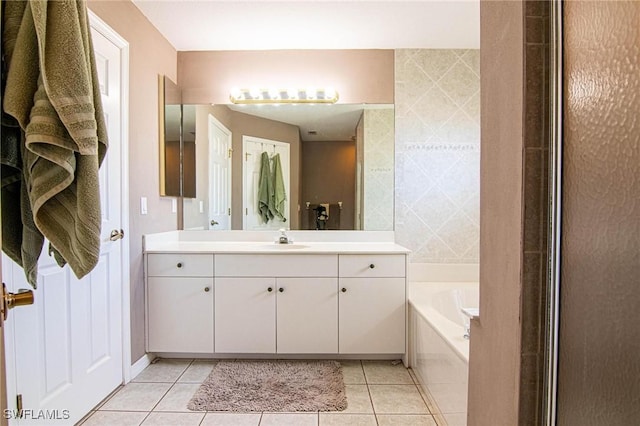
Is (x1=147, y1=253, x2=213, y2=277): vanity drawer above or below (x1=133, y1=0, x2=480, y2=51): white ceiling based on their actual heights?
below

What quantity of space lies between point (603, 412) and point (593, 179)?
0.34 metres

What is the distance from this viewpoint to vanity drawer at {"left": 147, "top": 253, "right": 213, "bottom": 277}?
91.7 inches

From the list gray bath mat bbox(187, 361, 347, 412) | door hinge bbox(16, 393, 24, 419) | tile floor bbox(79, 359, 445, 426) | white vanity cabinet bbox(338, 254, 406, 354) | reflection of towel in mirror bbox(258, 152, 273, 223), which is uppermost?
reflection of towel in mirror bbox(258, 152, 273, 223)

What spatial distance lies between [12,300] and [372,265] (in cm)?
192

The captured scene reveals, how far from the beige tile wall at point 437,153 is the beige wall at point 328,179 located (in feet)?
1.25

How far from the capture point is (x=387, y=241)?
2.80 metres

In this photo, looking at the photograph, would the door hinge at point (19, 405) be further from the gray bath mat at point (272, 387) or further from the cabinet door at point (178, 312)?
the cabinet door at point (178, 312)

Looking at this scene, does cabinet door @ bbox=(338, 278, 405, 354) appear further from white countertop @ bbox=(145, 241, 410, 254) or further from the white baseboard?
the white baseboard

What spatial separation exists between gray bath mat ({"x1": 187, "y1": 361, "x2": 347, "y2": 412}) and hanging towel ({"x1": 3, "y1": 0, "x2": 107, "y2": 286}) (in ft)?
4.67

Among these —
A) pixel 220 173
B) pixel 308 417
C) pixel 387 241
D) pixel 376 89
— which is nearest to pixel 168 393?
pixel 308 417

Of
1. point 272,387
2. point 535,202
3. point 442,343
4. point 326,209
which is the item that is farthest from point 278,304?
point 535,202

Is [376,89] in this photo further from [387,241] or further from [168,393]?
[168,393]

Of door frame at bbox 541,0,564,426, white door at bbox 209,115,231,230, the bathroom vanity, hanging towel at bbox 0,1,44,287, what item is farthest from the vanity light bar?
door frame at bbox 541,0,564,426

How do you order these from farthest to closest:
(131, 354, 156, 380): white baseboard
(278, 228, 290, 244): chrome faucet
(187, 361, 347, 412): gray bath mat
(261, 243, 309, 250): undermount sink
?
(278, 228, 290, 244): chrome faucet → (261, 243, 309, 250): undermount sink → (131, 354, 156, 380): white baseboard → (187, 361, 347, 412): gray bath mat
